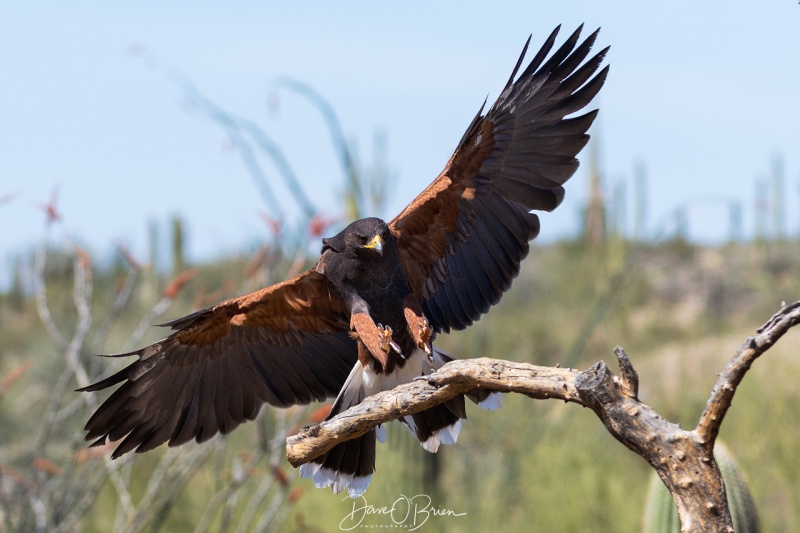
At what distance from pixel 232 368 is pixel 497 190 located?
160 centimetres

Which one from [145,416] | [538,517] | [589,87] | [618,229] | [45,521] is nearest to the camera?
[589,87]

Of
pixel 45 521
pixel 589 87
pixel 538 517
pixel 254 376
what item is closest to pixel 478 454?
pixel 538 517

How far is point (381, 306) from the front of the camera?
457 cm

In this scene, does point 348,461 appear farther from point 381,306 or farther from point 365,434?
point 381,306

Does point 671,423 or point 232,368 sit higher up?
point 232,368

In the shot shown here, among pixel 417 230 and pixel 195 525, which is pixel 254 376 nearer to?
pixel 417 230

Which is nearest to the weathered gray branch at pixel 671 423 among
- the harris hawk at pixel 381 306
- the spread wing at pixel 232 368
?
the harris hawk at pixel 381 306

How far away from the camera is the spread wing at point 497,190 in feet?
14.6

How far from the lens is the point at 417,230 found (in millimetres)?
4762

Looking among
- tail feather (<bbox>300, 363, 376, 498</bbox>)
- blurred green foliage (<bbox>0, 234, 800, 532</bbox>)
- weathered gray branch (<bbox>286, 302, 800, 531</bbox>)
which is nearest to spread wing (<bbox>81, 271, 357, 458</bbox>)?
tail feather (<bbox>300, 363, 376, 498</bbox>)

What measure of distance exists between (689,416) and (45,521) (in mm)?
7034

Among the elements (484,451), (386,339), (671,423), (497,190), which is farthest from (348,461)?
(484,451)

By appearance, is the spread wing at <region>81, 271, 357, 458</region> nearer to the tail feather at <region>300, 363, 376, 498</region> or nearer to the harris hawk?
the harris hawk
